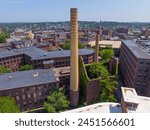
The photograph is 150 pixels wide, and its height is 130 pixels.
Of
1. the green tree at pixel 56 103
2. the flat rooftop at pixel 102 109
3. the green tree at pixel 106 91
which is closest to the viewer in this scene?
the flat rooftop at pixel 102 109

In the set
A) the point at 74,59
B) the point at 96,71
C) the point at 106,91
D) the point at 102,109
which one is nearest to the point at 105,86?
the point at 106,91

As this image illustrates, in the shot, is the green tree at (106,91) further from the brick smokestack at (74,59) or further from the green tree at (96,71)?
the brick smokestack at (74,59)

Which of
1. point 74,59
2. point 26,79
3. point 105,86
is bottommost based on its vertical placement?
point 105,86

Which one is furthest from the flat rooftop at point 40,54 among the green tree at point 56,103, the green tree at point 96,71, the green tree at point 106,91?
the green tree at point 106,91

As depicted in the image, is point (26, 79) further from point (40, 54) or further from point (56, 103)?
point (40, 54)

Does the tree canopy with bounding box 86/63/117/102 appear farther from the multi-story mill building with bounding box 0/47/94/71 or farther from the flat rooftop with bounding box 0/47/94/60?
the flat rooftop with bounding box 0/47/94/60

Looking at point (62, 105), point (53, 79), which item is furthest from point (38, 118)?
point (53, 79)

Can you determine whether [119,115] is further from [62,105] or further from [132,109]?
[62,105]

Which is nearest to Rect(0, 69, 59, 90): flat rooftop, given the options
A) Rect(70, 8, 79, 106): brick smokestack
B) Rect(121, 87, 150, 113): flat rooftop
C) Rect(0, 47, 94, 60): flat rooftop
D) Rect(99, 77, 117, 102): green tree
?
Rect(70, 8, 79, 106): brick smokestack
